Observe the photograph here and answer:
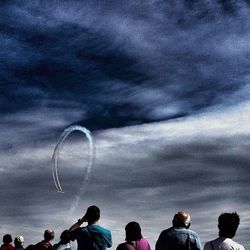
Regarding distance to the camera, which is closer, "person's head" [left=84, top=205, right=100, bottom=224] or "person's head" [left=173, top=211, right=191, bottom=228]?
"person's head" [left=173, top=211, right=191, bottom=228]

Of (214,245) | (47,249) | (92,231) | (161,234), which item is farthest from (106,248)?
(47,249)

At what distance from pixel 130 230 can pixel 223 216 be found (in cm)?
279

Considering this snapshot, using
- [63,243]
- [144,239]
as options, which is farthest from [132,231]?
[63,243]

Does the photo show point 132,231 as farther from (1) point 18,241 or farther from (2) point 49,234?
(1) point 18,241

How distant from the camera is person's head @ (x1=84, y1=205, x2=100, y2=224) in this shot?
45.6ft

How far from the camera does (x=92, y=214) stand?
45.6 feet

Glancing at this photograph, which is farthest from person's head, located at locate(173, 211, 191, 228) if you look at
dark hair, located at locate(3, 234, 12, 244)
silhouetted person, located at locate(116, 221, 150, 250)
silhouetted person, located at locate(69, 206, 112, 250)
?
dark hair, located at locate(3, 234, 12, 244)

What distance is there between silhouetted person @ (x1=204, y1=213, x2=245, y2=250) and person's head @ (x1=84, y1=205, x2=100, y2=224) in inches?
135

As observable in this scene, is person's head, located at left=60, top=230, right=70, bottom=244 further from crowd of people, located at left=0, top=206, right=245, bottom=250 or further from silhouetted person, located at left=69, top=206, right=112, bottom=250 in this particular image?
silhouetted person, located at left=69, top=206, right=112, bottom=250

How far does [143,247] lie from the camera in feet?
44.1

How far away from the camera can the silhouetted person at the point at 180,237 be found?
13.1 meters

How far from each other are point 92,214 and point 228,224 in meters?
3.95

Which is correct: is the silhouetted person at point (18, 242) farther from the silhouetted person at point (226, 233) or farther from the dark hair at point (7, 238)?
the silhouetted person at point (226, 233)

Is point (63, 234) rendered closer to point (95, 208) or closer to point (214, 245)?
point (95, 208)
